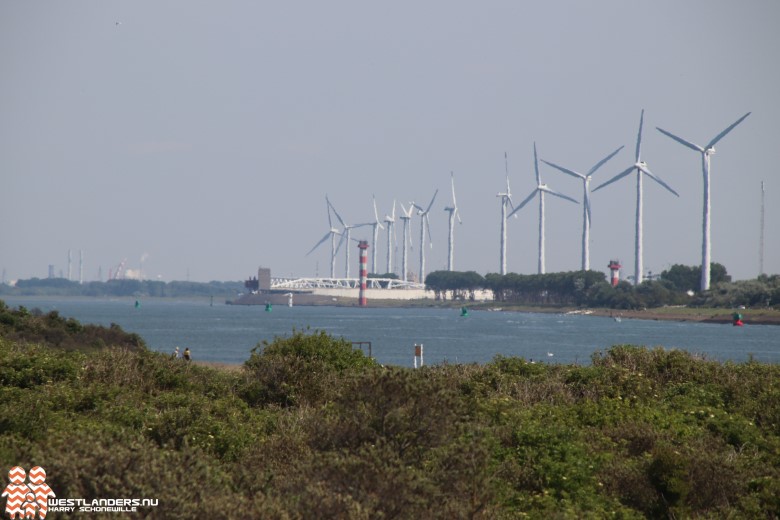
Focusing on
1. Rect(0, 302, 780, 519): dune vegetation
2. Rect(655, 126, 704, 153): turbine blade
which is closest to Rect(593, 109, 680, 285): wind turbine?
Rect(655, 126, 704, 153): turbine blade

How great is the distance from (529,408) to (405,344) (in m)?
91.2

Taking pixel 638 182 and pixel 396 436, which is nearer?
pixel 396 436

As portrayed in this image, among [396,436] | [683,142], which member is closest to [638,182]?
[683,142]

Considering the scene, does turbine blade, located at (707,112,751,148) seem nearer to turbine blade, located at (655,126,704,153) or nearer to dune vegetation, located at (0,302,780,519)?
turbine blade, located at (655,126,704,153)

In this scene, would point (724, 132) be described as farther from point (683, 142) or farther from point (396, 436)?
point (396, 436)

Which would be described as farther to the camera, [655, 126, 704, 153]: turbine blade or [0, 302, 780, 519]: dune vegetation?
[655, 126, 704, 153]: turbine blade

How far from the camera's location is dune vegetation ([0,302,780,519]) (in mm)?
15836

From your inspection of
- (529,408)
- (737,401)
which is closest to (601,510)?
(529,408)

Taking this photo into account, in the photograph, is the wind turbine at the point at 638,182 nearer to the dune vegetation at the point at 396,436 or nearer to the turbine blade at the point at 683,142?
the turbine blade at the point at 683,142

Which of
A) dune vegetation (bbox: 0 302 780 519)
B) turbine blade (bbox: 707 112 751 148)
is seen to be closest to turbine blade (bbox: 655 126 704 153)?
turbine blade (bbox: 707 112 751 148)

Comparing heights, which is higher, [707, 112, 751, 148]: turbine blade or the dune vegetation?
[707, 112, 751, 148]: turbine blade

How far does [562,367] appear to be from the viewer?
1431 inches

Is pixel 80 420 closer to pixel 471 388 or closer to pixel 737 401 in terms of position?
pixel 471 388

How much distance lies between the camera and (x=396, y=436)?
728 inches
